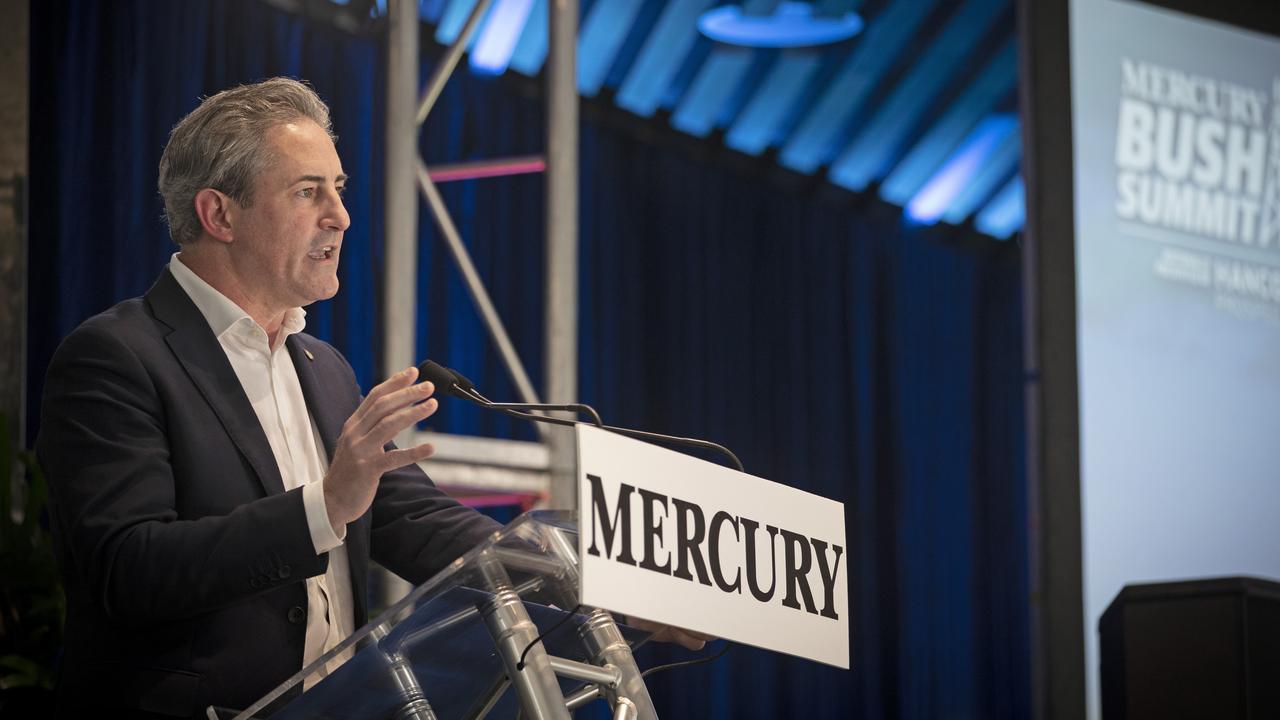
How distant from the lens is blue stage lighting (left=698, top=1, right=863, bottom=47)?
570 cm

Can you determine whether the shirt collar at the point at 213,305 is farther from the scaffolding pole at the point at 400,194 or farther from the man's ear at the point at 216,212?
the scaffolding pole at the point at 400,194

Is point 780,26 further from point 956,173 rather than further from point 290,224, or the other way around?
point 290,224

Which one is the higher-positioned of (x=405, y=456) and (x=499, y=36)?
(x=499, y=36)

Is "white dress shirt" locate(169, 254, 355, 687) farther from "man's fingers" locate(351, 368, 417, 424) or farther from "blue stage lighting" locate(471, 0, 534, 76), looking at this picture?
"blue stage lighting" locate(471, 0, 534, 76)

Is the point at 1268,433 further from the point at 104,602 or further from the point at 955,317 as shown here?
the point at 104,602

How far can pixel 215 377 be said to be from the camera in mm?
1604

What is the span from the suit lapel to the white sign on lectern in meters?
0.53

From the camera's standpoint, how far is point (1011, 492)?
6832 millimetres

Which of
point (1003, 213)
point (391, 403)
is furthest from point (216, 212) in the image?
point (1003, 213)

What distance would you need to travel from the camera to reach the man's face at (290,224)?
67.2 inches

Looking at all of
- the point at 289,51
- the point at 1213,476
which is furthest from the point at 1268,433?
the point at 289,51

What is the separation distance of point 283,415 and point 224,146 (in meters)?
0.33

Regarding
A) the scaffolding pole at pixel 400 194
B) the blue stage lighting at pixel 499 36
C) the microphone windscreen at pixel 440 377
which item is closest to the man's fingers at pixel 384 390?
the microphone windscreen at pixel 440 377

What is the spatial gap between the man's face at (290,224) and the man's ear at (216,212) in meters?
0.01
